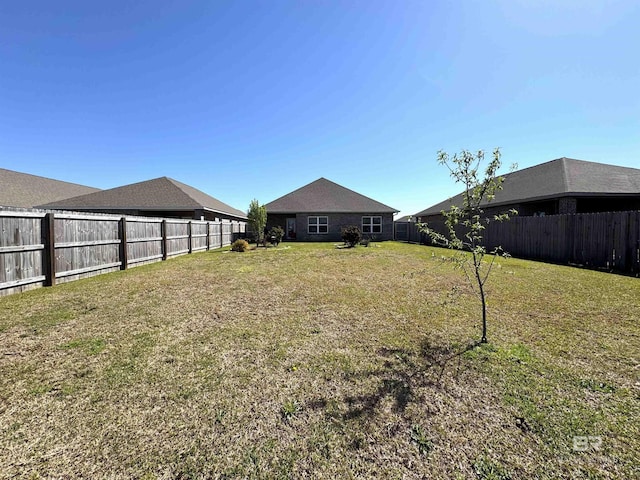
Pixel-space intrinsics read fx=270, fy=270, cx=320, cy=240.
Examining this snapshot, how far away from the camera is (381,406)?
246 centimetres

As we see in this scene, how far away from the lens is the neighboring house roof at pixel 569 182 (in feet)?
45.7

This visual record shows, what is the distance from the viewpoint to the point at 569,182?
576 inches

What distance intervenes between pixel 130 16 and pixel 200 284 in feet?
31.7

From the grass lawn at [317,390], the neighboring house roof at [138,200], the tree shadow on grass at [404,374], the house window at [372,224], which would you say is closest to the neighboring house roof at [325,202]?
the house window at [372,224]

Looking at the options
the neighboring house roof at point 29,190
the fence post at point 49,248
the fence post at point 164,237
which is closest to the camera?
the fence post at point 49,248

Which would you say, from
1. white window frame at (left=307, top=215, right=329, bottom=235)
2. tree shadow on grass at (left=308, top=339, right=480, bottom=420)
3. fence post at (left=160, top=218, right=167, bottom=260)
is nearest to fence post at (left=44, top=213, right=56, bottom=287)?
fence post at (left=160, top=218, right=167, bottom=260)

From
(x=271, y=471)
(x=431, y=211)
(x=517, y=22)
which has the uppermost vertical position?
(x=517, y=22)

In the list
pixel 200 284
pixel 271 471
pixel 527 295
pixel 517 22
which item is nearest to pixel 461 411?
pixel 271 471

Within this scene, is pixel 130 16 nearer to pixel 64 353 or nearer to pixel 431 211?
pixel 64 353

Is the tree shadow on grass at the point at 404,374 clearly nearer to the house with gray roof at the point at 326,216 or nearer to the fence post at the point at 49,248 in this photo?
the fence post at the point at 49,248

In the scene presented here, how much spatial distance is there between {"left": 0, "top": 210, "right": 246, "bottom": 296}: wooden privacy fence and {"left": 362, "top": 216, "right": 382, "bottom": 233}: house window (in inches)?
664
